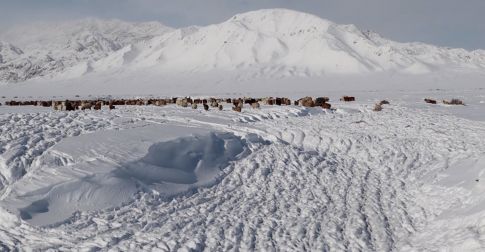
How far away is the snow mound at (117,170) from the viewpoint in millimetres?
8836

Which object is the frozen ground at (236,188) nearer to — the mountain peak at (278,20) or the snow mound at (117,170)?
the snow mound at (117,170)

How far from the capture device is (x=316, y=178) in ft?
37.4

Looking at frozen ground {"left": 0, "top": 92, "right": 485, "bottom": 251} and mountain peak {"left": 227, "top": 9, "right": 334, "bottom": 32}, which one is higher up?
mountain peak {"left": 227, "top": 9, "right": 334, "bottom": 32}

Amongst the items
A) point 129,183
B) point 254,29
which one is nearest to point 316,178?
point 129,183

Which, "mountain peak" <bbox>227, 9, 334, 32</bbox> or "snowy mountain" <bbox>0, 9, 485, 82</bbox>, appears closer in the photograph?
"snowy mountain" <bbox>0, 9, 485, 82</bbox>

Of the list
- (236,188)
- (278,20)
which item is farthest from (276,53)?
(236,188)

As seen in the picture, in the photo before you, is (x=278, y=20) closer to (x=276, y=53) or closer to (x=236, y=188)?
(x=276, y=53)

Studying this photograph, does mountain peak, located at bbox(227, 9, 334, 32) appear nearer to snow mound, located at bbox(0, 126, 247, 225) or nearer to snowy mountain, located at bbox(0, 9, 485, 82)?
snowy mountain, located at bbox(0, 9, 485, 82)

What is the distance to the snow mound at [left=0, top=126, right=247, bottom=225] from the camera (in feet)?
29.0

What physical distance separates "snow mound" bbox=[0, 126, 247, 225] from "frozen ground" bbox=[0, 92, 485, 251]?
0.03 m

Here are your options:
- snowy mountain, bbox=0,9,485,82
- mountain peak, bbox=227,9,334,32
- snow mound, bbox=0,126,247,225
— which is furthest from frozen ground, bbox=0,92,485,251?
mountain peak, bbox=227,9,334,32

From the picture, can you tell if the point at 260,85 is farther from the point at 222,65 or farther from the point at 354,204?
the point at 354,204

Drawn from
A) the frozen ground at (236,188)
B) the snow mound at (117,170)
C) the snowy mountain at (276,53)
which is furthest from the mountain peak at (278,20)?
the snow mound at (117,170)

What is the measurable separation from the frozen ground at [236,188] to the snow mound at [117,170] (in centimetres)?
3
